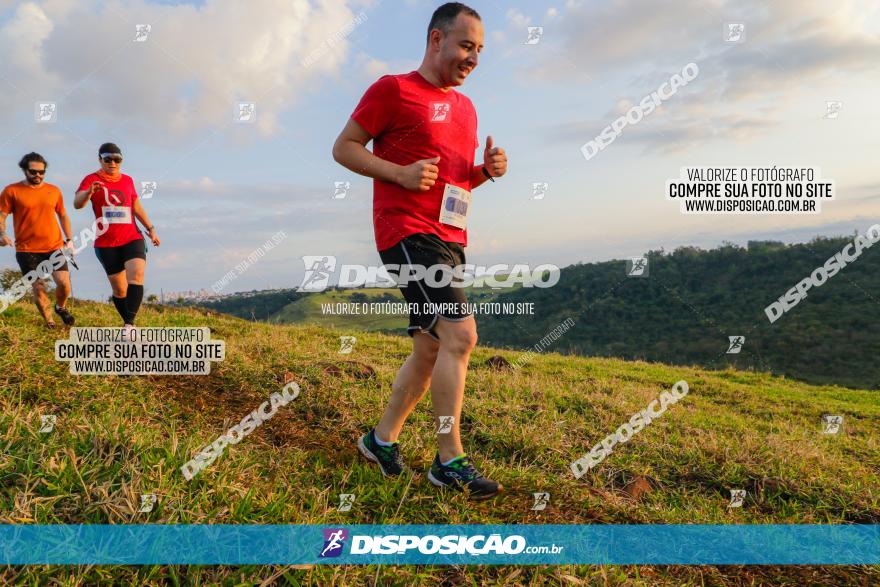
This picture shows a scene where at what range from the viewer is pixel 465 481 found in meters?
3.03

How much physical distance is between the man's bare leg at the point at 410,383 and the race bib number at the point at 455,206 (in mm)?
707

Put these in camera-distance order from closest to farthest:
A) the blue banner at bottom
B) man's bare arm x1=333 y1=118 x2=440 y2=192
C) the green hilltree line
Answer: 1. the blue banner at bottom
2. man's bare arm x1=333 y1=118 x2=440 y2=192
3. the green hilltree line

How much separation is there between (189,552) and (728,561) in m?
2.78

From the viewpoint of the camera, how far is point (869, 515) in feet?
12.4

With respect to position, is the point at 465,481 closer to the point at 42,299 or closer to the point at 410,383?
the point at 410,383

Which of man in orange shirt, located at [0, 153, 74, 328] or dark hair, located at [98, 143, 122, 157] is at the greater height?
dark hair, located at [98, 143, 122, 157]

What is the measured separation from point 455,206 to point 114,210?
543cm

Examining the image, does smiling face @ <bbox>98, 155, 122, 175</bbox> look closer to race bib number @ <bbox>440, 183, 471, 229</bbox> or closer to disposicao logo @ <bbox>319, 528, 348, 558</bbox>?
race bib number @ <bbox>440, 183, 471, 229</bbox>

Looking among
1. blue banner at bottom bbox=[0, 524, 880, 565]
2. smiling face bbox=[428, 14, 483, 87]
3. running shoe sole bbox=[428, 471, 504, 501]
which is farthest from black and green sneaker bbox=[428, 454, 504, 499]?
smiling face bbox=[428, 14, 483, 87]

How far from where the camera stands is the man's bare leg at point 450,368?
9.86ft

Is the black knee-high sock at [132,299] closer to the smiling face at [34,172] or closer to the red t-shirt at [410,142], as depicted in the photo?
the smiling face at [34,172]

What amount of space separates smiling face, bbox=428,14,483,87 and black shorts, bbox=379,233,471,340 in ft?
3.26

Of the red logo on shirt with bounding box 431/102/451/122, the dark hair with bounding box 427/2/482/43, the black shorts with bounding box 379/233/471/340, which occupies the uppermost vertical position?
the dark hair with bounding box 427/2/482/43

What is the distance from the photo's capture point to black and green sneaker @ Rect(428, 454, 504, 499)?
3.02 meters
